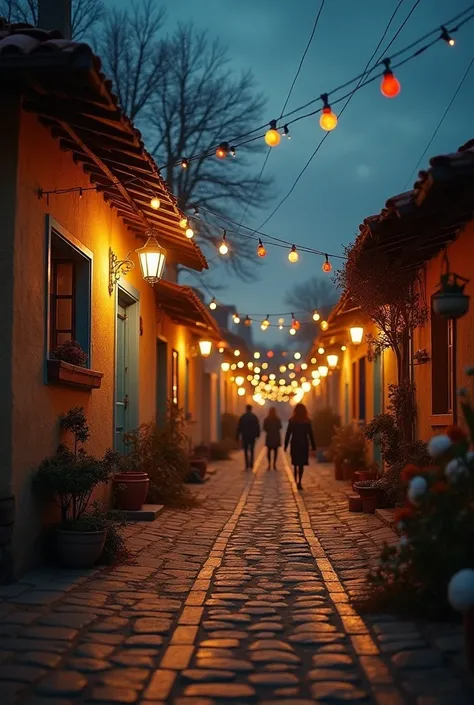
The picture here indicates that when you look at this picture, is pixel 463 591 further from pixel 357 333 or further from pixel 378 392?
pixel 357 333

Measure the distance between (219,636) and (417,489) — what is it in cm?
162

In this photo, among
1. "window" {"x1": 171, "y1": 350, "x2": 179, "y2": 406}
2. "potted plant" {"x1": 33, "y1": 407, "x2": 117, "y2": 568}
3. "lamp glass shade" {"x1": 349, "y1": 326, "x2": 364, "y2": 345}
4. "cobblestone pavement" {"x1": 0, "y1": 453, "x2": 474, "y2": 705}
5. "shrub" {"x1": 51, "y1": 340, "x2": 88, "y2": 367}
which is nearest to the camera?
"cobblestone pavement" {"x1": 0, "y1": 453, "x2": 474, "y2": 705}

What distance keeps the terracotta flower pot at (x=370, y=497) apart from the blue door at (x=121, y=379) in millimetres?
3402

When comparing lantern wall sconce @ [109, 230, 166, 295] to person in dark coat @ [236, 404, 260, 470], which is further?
person in dark coat @ [236, 404, 260, 470]

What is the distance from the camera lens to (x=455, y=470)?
15.7ft

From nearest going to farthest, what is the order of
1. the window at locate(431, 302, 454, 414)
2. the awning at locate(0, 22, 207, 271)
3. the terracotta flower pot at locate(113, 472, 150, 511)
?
the awning at locate(0, 22, 207, 271)
the window at locate(431, 302, 454, 414)
the terracotta flower pot at locate(113, 472, 150, 511)

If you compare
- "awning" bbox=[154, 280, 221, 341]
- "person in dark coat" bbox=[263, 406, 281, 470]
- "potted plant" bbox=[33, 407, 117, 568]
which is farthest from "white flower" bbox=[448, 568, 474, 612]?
"person in dark coat" bbox=[263, 406, 281, 470]

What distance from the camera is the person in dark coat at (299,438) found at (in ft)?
55.0

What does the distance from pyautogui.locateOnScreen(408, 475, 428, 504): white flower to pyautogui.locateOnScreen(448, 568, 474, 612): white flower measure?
61 centimetres

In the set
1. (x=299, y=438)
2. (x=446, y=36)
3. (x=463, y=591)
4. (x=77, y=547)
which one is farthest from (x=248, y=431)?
(x=463, y=591)

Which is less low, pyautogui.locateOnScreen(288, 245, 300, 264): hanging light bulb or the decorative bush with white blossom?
pyautogui.locateOnScreen(288, 245, 300, 264): hanging light bulb

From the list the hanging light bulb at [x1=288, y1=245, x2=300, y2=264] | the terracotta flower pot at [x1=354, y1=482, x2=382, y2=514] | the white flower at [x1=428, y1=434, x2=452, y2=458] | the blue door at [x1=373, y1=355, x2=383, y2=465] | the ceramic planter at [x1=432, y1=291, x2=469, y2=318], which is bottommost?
the terracotta flower pot at [x1=354, y1=482, x2=382, y2=514]

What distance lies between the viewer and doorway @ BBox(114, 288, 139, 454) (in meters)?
12.3

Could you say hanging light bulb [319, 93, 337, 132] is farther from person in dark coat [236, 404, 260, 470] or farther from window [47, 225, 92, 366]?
person in dark coat [236, 404, 260, 470]
